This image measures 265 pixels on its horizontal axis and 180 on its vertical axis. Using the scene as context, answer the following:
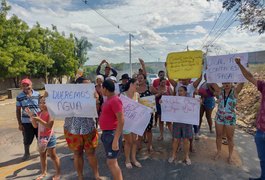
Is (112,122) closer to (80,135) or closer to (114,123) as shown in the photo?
(114,123)

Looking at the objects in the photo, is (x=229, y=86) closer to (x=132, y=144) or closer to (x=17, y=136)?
(x=132, y=144)

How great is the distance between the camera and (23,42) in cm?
2052

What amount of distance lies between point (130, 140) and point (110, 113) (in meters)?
1.34

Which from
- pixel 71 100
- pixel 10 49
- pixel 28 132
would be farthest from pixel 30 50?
pixel 71 100

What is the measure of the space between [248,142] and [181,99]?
8.27ft

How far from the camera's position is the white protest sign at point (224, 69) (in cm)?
427

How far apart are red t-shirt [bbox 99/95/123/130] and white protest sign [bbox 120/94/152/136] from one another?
84 centimetres

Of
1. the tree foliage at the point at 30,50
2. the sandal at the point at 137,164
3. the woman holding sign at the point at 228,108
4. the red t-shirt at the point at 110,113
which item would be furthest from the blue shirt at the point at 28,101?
the tree foliage at the point at 30,50

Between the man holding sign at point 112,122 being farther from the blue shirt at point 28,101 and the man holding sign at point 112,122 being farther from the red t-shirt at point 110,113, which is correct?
the blue shirt at point 28,101

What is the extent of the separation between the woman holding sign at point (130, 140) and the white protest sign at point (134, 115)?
0.16 m

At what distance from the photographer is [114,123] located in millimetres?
3225

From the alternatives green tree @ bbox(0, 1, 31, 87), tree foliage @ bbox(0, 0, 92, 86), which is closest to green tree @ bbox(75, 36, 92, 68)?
tree foliage @ bbox(0, 0, 92, 86)

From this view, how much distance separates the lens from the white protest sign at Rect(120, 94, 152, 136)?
405 cm

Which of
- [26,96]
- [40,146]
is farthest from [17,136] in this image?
[40,146]
